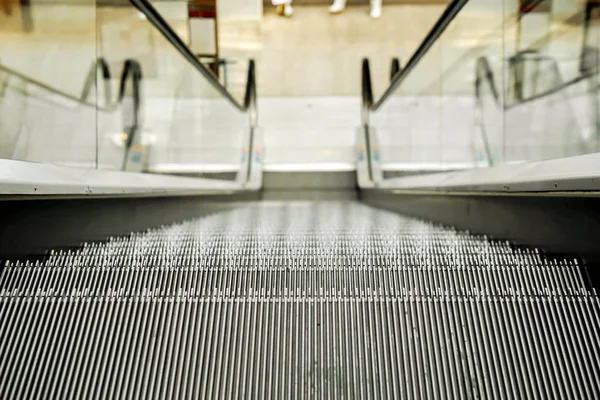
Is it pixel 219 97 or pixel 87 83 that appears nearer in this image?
pixel 87 83

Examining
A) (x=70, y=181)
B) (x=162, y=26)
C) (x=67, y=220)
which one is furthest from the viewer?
(x=162, y=26)

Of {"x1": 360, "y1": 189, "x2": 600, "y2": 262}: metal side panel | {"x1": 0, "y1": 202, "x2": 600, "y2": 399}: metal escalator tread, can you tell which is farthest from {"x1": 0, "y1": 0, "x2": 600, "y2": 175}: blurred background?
{"x1": 0, "y1": 202, "x2": 600, "y2": 399}: metal escalator tread

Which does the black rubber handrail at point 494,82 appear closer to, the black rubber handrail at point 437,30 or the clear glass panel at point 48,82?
the black rubber handrail at point 437,30

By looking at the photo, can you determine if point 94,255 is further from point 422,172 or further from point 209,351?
point 422,172

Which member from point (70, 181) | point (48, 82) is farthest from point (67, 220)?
point (48, 82)

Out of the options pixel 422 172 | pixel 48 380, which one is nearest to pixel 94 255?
pixel 48 380

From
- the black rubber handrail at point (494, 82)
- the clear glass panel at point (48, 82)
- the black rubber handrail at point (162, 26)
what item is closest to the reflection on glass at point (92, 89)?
the clear glass panel at point (48, 82)

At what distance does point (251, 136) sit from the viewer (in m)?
9.66

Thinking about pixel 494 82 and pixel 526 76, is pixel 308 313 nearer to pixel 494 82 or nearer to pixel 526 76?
pixel 526 76

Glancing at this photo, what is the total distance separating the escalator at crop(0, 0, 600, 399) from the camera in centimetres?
127

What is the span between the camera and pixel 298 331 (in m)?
1.42

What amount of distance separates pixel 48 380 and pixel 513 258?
5.18ft

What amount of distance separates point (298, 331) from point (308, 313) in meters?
0.08

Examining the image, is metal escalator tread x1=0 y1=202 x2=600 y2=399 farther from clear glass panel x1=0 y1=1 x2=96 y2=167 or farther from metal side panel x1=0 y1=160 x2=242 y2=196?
clear glass panel x1=0 y1=1 x2=96 y2=167
